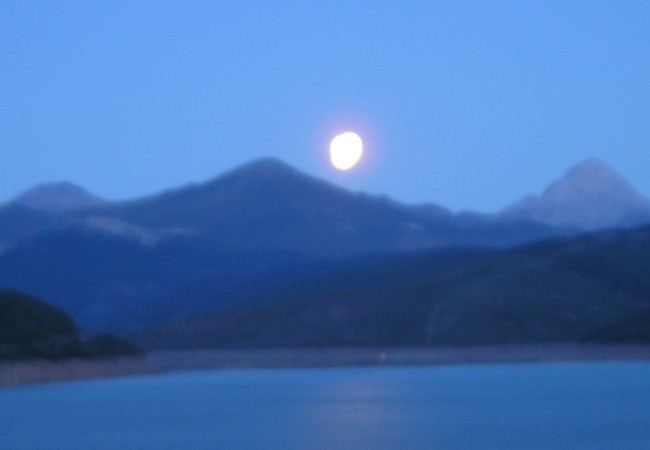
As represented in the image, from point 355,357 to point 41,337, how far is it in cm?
2464

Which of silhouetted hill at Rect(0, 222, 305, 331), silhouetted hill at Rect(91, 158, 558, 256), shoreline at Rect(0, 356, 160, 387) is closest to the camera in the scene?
shoreline at Rect(0, 356, 160, 387)

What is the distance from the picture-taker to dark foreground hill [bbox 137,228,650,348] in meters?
95.7

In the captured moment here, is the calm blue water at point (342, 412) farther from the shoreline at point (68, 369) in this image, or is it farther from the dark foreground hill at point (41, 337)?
the dark foreground hill at point (41, 337)

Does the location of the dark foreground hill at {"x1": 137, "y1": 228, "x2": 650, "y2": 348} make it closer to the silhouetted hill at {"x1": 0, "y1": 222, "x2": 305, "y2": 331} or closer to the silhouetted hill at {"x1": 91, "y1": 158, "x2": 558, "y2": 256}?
the silhouetted hill at {"x1": 0, "y1": 222, "x2": 305, "y2": 331}

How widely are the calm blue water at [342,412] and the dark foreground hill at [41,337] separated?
2749 millimetres

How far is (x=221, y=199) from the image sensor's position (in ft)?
627

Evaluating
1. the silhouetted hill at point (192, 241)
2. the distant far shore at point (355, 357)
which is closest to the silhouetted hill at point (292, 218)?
the silhouetted hill at point (192, 241)

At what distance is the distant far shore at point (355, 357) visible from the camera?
73000 millimetres

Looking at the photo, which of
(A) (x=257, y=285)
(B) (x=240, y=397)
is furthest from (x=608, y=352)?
(A) (x=257, y=285)

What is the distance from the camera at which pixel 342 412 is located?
41000 millimetres

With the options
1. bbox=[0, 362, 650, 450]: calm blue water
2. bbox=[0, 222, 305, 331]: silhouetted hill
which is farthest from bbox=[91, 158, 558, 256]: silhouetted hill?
bbox=[0, 362, 650, 450]: calm blue water

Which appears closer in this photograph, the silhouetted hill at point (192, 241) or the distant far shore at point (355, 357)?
the distant far shore at point (355, 357)

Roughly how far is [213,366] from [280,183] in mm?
115331

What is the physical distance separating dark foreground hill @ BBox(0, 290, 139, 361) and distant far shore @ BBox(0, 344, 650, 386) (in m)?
0.92
